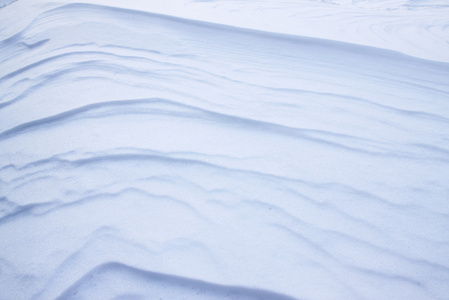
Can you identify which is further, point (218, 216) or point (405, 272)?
point (218, 216)

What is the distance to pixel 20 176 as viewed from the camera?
5.05 ft

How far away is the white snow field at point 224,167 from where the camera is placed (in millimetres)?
1092

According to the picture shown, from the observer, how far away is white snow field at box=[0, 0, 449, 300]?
1092 mm

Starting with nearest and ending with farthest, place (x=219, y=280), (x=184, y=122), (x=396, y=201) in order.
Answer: (x=219, y=280)
(x=396, y=201)
(x=184, y=122)

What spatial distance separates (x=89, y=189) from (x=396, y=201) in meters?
1.60

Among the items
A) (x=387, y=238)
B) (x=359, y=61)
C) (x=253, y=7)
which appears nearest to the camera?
(x=387, y=238)

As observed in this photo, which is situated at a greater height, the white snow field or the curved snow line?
the white snow field

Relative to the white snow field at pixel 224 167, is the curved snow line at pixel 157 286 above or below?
below

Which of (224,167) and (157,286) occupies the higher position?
(224,167)

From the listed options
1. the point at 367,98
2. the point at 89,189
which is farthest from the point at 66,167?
the point at 367,98

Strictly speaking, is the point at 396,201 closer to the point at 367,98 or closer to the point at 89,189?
the point at 367,98

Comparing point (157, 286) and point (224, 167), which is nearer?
point (157, 286)

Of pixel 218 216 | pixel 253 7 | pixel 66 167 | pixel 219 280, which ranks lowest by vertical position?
pixel 219 280

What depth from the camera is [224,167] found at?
1.51 meters
